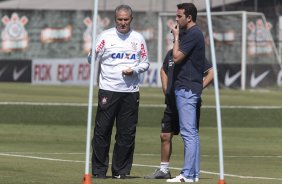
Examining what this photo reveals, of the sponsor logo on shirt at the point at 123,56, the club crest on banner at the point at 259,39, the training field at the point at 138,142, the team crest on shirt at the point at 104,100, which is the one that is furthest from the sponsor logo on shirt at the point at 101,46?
the club crest on banner at the point at 259,39

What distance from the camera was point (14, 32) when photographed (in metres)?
51.2

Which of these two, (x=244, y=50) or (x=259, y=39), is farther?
(x=259, y=39)

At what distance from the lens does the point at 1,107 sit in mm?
28109

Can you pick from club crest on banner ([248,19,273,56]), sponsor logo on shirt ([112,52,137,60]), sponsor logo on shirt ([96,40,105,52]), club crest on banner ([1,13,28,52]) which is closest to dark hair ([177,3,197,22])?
sponsor logo on shirt ([112,52,137,60])

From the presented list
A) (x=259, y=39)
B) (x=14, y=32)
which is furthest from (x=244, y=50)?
(x=14, y=32)

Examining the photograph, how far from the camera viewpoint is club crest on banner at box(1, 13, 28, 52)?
50.9 metres

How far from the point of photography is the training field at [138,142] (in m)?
15.0

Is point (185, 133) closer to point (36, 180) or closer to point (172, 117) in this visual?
point (172, 117)

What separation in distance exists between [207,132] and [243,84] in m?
20.2

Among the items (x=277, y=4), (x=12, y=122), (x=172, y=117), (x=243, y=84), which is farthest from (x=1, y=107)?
(x=277, y=4)

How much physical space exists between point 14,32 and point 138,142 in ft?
97.7

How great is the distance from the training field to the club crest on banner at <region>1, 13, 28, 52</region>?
12553 millimetres

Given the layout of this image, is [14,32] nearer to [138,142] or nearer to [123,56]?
[138,142]

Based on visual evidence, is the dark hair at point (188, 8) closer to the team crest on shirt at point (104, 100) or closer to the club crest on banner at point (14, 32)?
the team crest on shirt at point (104, 100)
